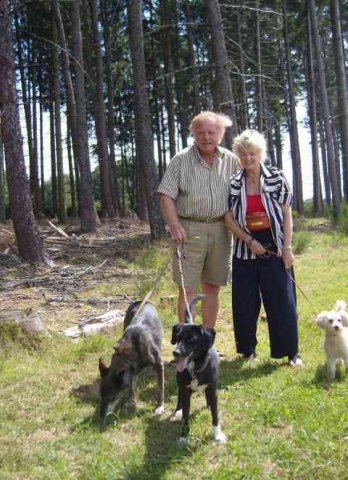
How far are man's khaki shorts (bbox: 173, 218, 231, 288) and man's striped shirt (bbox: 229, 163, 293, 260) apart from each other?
0.77 feet

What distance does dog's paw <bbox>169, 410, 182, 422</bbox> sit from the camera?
3.96 m

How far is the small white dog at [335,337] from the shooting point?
14.3 feet

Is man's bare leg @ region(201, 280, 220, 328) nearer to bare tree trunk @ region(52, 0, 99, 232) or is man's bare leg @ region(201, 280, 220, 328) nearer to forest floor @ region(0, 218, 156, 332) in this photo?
forest floor @ region(0, 218, 156, 332)

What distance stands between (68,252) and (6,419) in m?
7.14

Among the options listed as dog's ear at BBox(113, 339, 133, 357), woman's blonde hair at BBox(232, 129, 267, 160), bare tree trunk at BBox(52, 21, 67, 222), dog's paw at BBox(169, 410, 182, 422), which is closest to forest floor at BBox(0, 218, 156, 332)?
dog's ear at BBox(113, 339, 133, 357)

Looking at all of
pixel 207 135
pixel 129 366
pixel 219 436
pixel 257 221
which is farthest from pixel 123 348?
pixel 207 135

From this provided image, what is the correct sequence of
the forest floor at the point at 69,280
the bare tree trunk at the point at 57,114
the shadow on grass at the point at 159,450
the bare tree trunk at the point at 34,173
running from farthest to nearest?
the bare tree trunk at the point at 34,173, the bare tree trunk at the point at 57,114, the forest floor at the point at 69,280, the shadow on grass at the point at 159,450

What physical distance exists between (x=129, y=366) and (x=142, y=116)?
8.91m

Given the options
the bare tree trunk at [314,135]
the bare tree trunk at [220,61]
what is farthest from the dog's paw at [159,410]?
the bare tree trunk at [314,135]

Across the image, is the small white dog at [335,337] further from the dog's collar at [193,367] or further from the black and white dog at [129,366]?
the black and white dog at [129,366]

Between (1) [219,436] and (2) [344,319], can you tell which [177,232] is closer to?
(2) [344,319]

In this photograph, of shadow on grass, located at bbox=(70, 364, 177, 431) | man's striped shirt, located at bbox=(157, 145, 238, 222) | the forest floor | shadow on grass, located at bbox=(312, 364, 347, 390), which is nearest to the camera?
shadow on grass, located at bbox=(70, 364, 177, 431)

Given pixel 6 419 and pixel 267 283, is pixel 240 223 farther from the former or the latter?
pixel 6 419

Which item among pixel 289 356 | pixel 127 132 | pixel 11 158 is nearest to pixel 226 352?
pixel 289 356
